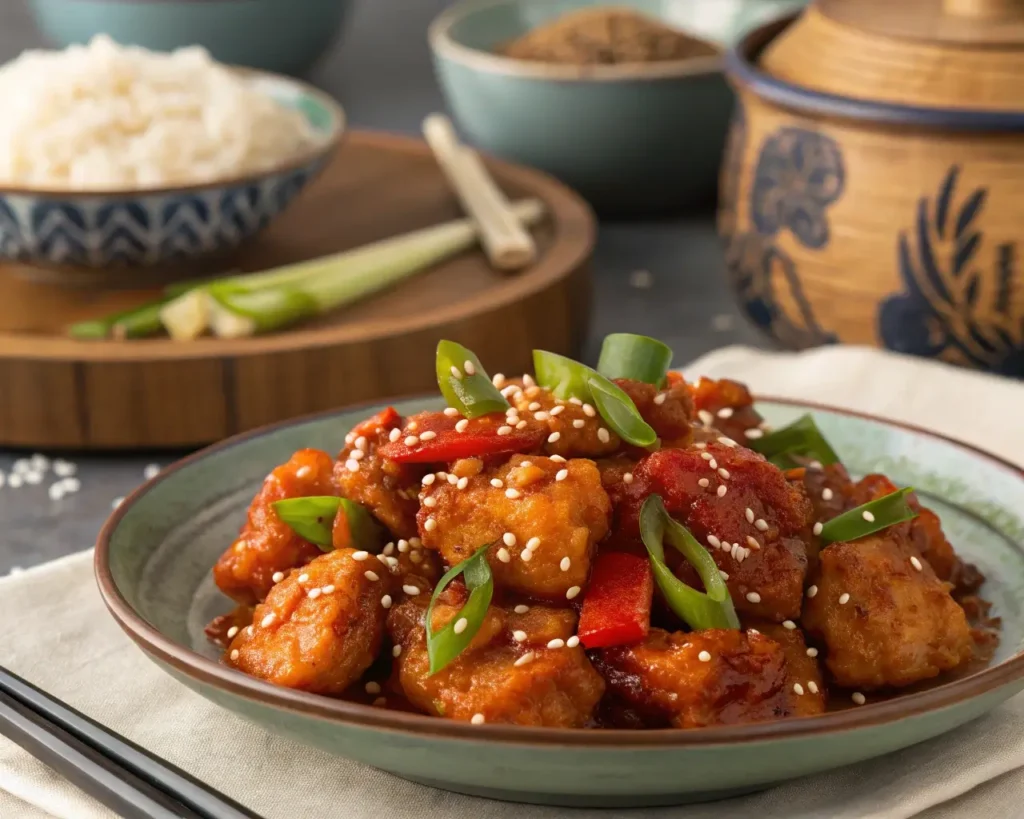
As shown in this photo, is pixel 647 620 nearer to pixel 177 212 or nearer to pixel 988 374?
pixel 988 374

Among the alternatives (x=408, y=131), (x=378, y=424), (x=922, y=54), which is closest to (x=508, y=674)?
(x=378, y=424)

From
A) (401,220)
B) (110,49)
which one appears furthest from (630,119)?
(110,49)

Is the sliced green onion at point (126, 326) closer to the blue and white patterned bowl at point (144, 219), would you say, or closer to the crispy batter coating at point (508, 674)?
the blue and white patterned bowl at point (144, 219)

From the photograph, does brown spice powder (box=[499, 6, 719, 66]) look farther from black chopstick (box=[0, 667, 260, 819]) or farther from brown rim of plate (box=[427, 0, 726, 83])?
black chopstick (box=[0, 667, 260, 819])

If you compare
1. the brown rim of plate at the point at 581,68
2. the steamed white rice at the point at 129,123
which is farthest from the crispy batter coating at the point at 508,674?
the brown rim of plate at the point at 581,68

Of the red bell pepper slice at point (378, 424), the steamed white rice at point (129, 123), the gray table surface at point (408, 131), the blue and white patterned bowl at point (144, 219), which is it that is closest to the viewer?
the red bell pepper slice at point (378, 424)

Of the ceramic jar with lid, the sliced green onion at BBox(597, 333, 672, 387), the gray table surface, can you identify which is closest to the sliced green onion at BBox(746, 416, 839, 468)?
the sliced green onion at BBox(597, 333, 672, 387)
